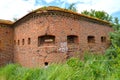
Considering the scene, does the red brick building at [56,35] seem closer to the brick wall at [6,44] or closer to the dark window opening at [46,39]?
the dark window opening at [46,39]

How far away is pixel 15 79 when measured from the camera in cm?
866

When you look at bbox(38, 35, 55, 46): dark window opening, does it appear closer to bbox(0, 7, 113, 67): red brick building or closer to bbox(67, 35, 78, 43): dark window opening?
bbox(0, 7, 113, 67): red brick building

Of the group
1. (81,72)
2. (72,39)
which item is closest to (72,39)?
(72,39)

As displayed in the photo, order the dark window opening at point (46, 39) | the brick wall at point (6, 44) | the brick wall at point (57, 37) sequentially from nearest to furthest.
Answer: the brick wall at point (57, 37) < the dark window opening at point (46, 39) < the brick wall at point (6, 44)

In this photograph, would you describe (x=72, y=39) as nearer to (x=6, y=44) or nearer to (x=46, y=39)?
(x=46, y=39)

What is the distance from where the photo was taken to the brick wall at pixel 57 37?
11391 mm

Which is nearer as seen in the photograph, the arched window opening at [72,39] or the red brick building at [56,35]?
the red brick building at [56,35]

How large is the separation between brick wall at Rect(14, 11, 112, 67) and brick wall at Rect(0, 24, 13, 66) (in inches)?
56.7

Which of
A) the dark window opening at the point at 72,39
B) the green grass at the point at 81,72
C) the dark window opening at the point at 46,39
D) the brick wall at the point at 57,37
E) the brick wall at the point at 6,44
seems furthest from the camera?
the brick wall at the point at 6,44

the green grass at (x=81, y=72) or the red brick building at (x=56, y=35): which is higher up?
the red brick building at (x=56, y=35)

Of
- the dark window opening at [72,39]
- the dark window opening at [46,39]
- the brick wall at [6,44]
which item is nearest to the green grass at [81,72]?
the dark window opening at [46,39]

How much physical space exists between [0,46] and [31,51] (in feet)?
7.50

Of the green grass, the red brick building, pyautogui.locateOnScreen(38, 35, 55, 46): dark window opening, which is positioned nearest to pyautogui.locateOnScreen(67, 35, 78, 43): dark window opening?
the red brick building

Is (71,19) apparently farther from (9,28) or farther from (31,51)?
A: (9,28)
